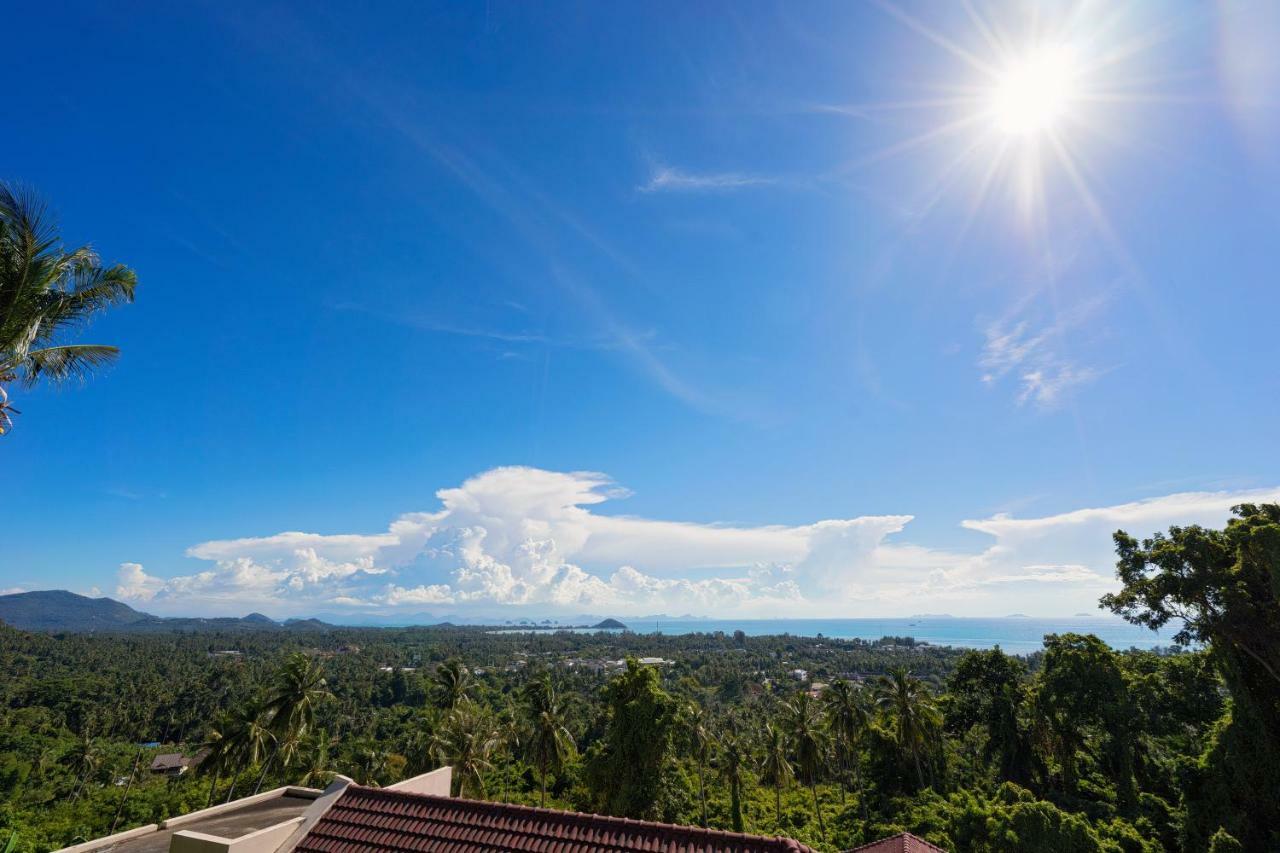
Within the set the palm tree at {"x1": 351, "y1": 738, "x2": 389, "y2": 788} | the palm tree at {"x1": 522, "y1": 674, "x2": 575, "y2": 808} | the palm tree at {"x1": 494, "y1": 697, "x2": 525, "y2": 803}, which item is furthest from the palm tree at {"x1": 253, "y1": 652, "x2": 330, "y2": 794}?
the palm tree at {"x1": 494, "y1": 697, "x2": 525, "y2": 803}

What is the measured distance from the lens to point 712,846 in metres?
7.22

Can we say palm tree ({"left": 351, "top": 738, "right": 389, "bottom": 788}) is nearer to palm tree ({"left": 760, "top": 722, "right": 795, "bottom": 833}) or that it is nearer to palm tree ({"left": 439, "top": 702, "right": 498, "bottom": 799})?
palm tree ({"left": 439, "top": 702, "right": 498, "bottom": 799})

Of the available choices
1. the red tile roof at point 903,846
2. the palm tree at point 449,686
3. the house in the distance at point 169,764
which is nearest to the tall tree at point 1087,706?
the red tile roof at point 903,846

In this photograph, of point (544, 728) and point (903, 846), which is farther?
point (544, 728)

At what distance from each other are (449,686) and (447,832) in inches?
1088

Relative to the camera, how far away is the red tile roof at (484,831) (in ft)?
23.9

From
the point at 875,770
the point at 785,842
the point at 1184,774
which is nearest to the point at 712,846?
the point at 785,842

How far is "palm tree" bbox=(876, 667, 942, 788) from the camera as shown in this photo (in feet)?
110

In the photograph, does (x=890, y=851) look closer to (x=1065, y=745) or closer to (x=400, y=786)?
(x=400, y=786)

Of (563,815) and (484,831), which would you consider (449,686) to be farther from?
(563,815)

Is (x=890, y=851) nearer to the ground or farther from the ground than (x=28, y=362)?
nearer to the ground

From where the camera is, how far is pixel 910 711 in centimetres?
3366

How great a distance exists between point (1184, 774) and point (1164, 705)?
315 inches

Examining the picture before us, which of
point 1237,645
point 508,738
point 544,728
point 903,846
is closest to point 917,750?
point 1237,645
